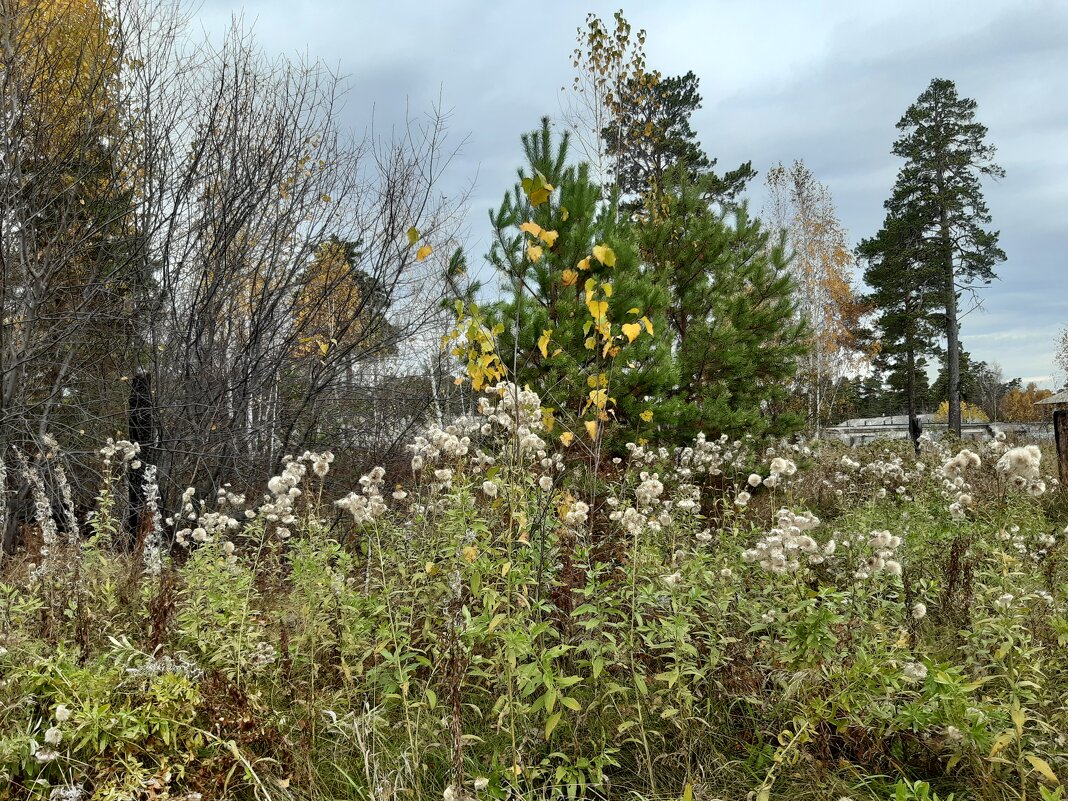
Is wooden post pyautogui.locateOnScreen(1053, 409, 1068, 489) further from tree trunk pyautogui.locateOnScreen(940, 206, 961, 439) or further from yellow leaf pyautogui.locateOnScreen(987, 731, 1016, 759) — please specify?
tree trunk pyautogui.locateOnScreen(940, 206, 961, 439)

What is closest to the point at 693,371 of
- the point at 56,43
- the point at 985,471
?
the point at 985,471

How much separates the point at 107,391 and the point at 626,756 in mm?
5149

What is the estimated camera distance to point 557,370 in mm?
5922

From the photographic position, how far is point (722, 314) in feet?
23.0

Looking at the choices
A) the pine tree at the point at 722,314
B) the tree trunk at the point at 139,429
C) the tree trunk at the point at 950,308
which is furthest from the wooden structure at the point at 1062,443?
the tree trunk at the point at 950,308

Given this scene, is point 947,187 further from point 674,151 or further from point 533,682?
point 533,682

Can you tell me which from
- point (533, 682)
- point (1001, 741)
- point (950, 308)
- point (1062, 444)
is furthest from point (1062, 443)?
point (950, 308)

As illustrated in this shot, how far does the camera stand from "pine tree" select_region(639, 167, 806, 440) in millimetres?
6875

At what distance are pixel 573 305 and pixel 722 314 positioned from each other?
1.96 meters

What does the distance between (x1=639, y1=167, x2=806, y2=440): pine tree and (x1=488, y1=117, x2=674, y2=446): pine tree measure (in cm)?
60

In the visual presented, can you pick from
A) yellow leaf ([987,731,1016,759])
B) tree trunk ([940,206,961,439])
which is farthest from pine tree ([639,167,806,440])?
tree trunk ([940,206,961,439])

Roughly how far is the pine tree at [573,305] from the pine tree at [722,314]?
0.60 meters

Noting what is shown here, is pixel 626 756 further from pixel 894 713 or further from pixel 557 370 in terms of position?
pixel 557 370

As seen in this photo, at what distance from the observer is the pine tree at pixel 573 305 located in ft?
19.0
